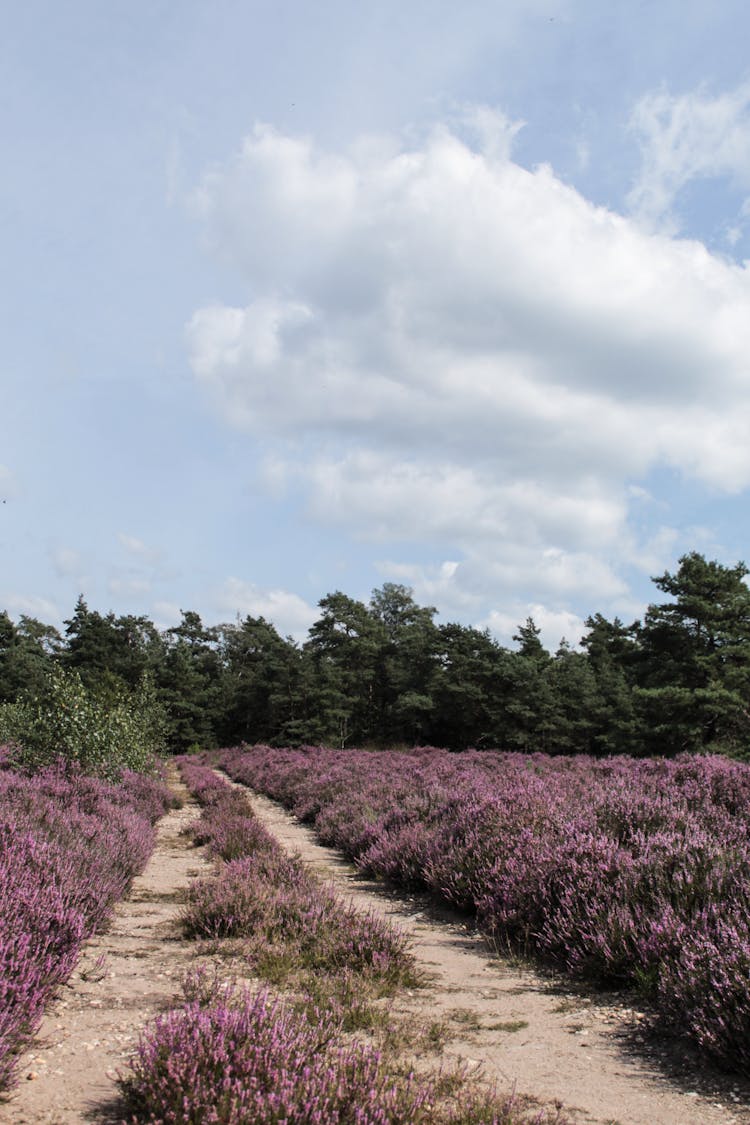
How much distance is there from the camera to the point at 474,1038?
3.91 meters

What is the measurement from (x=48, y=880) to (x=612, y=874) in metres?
4.02

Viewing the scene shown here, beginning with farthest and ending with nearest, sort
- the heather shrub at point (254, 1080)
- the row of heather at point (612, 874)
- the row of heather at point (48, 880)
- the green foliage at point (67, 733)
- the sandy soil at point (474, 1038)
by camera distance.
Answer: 1. the green foliage at point (67, 733)
2. the row of heather at point (612, 874)
3. the row of heather at point (48, 880)
4. the sandy soil at point (474, 1038)
5. the heather shrub at point (254, 1080)

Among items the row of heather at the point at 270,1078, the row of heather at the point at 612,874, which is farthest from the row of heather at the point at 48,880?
the row of heather at the point at 612,874

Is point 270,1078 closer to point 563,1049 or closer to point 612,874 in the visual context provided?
point 563,1049

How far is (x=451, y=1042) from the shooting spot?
12.5 ft

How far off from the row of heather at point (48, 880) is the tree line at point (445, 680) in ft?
38.3

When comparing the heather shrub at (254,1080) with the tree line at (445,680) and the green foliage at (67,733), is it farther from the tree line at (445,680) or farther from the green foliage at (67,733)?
the tree line at (445,680)

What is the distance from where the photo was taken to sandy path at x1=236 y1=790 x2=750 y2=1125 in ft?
10.3

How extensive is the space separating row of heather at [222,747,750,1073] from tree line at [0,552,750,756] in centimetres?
1437

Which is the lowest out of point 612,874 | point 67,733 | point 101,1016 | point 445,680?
point 101,1016

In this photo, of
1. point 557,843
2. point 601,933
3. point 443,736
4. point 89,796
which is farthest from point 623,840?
point 443,736

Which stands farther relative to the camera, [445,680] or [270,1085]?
[445,680]

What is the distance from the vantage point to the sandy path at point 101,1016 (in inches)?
116

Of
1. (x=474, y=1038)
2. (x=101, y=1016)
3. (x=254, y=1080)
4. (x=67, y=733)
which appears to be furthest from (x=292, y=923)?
(x=67, y=733)
